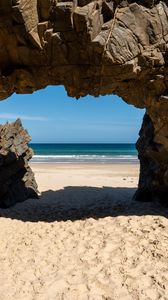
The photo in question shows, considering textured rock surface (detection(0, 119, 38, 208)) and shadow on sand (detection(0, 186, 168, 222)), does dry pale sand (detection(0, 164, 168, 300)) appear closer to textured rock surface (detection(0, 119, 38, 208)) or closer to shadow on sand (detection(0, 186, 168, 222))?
shadow on sand (detection(0, 186, 168, 222))

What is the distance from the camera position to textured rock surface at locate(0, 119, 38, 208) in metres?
17.6

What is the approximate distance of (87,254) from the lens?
447 inches

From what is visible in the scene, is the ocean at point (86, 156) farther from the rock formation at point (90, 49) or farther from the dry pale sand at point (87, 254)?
the rock formation at point (90, 49)

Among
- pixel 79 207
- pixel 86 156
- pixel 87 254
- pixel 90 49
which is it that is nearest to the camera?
pixel 87 254

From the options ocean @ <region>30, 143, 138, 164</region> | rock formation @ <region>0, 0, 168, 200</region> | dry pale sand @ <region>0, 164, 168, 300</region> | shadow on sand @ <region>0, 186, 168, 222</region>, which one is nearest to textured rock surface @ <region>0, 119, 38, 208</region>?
shadow on sand @ <region>0, 186, 168, 222</region>

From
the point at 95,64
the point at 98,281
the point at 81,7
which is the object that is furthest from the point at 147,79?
the point at 98,281

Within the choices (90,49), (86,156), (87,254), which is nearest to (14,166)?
(90,49)

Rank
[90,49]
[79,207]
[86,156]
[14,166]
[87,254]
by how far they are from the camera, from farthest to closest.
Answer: [86,156] < [14,166] < [79,207] < [90,49] < [87,254]

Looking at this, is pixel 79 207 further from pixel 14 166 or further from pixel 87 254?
pixel 87 254

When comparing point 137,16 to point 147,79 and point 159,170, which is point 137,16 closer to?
point 147,79

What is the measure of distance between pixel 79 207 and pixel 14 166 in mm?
3965

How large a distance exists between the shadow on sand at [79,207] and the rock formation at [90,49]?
2887 millimetres

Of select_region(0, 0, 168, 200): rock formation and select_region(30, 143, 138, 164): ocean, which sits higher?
select_region(0, 0, 168, 200): rock formation

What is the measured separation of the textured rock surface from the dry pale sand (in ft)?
5.82
